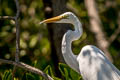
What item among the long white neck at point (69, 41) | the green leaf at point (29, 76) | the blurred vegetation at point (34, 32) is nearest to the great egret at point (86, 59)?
the long white neck at point (69, 41)

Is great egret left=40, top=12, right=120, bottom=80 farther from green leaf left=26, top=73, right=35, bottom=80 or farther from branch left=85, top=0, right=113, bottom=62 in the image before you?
branch left=85, top=0, right=113, bottom=62

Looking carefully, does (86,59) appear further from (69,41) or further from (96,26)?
(96,26)

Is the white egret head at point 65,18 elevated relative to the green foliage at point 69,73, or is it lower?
elevated

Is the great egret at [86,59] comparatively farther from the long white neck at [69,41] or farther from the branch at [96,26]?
the branch at [96,26]

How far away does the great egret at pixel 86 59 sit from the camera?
374 cm

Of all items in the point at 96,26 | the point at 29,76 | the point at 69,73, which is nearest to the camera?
the point at 29,76

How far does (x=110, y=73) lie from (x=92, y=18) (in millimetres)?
2607

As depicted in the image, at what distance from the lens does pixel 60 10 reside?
454 cm

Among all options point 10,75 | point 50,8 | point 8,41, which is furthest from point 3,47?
point 10,75

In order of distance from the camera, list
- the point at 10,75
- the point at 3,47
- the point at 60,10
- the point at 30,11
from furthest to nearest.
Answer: the point at 30,11 → the point at 3,47 → the point at 60,10 → the point at 10,75

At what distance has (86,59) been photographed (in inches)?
151

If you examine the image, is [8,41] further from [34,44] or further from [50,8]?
[50,8]

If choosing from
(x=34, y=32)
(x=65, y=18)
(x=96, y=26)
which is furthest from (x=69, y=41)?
(x=34, y=32)

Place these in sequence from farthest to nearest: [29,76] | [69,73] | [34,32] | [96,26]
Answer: [34,32], [96,26], [69,73], [29,76]
